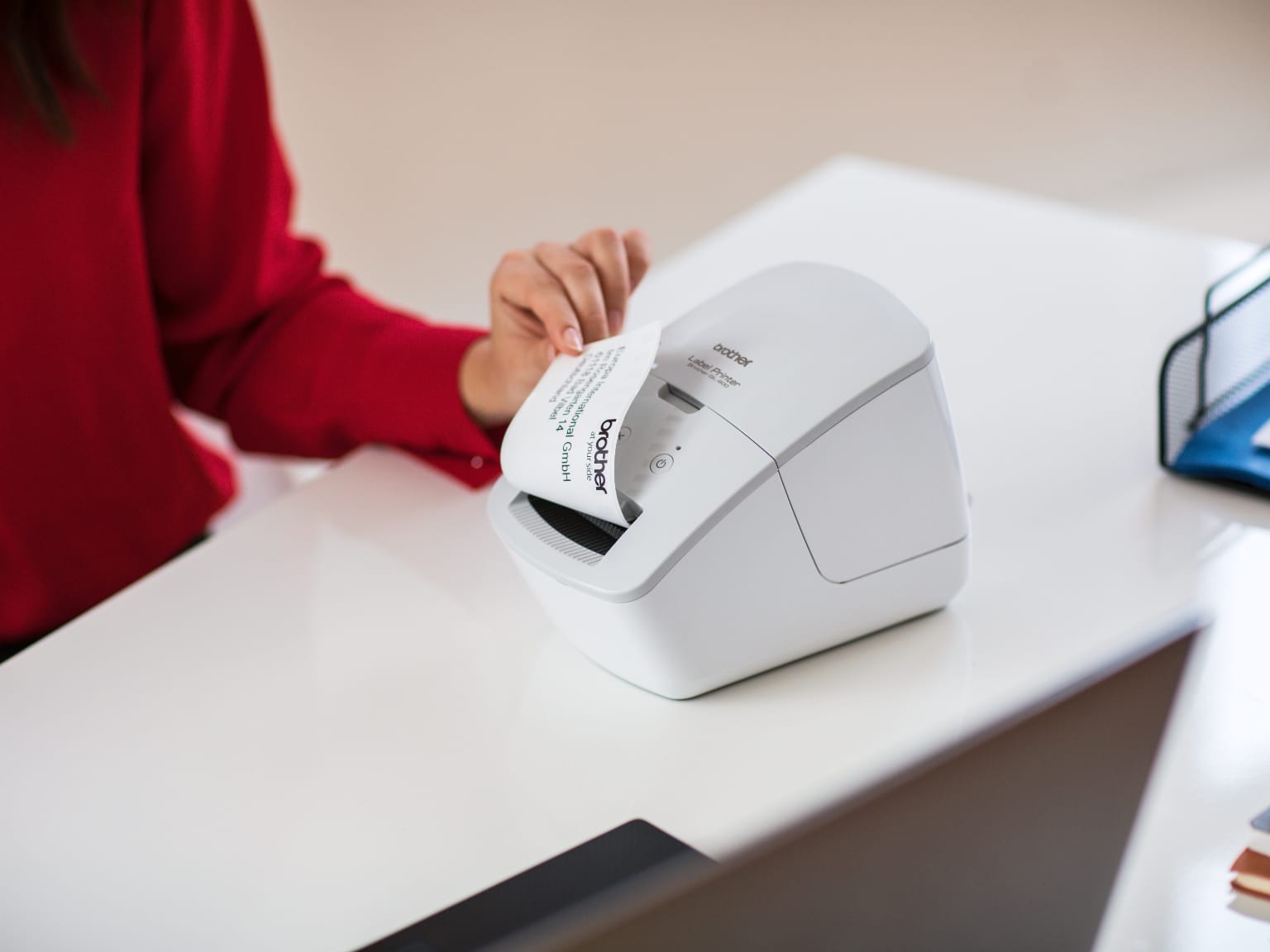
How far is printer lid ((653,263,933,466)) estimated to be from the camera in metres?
0.54

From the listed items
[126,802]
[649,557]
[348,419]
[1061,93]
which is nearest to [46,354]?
[348,419]

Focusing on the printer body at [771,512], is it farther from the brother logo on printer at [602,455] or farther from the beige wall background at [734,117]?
the beige wall background at [734,117]

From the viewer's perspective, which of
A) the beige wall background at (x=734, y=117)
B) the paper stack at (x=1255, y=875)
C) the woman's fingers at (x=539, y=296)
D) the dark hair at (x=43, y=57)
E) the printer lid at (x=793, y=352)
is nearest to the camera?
the paper stack at (x=1255, y=875)

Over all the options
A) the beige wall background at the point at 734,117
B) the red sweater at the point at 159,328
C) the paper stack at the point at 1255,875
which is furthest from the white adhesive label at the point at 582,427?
the beige wall background at the point at 734,117

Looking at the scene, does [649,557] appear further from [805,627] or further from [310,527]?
[310,527]

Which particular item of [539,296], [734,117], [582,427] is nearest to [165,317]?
[539,296]

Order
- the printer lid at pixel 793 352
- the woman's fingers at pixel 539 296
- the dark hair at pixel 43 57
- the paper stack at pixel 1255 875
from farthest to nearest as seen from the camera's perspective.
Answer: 1. the dark hair at pixel 43 57
2. the woman's fingers at pixel 539 296
3. the printer lid at pixel 793 352
4. the paper stack at pixel 1255 875

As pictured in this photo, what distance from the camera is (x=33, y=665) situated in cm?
67

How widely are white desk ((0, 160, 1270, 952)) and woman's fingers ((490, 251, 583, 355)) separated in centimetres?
13

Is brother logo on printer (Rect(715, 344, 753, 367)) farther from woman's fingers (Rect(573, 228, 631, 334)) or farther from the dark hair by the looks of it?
the dark hair

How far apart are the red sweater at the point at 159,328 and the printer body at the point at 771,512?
22 cm

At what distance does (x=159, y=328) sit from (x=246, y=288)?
0.08 metres

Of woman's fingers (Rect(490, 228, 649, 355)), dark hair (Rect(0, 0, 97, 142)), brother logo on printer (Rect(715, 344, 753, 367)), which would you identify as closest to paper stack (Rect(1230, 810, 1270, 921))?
brother logo on printer (Rect(715, 344, 753, 367))

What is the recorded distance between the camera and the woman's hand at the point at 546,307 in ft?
2.21
